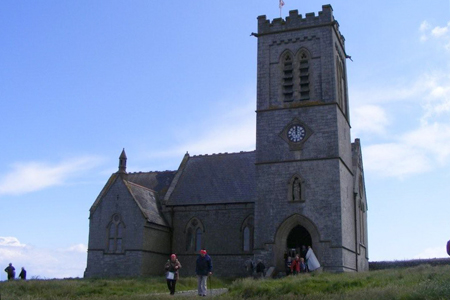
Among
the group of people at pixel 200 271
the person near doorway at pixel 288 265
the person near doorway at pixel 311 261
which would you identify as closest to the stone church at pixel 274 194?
the person near doorway at pixel 288 265

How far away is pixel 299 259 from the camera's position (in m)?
32.3

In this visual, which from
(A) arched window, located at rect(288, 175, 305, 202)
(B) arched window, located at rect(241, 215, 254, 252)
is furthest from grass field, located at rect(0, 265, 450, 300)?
(B) arched window, located at rect(241, 215, 254, 252)

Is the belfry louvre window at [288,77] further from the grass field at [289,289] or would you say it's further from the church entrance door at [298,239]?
the grass field at [289,289]

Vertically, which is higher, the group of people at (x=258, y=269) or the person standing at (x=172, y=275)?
the group of people at (x=258, y=269)

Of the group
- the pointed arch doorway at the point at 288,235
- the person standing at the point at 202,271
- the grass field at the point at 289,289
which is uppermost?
the pointed arch doorway at the point at 288,235

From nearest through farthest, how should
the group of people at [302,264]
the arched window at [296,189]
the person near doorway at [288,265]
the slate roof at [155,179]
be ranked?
the group of people at [302,264], the person near doorway at [288,265], the arched window at [296,189], the slate roof at [155,179]

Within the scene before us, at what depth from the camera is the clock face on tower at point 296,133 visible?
3522cm

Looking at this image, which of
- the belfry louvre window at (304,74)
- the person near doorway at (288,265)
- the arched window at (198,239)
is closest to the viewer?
the person near doorway at (288,265)

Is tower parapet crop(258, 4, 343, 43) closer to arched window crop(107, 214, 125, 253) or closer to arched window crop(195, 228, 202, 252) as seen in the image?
arched window crop(195, 228, 202, 252)

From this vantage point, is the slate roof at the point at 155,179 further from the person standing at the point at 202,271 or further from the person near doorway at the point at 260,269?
the person standing at the point at 202,271

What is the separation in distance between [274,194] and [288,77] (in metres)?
8.02

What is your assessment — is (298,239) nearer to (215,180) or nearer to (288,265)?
(288,265)

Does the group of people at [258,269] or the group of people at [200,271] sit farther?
the group of people at [258,269]

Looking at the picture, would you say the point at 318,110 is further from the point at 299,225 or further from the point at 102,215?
the point at 102,215
